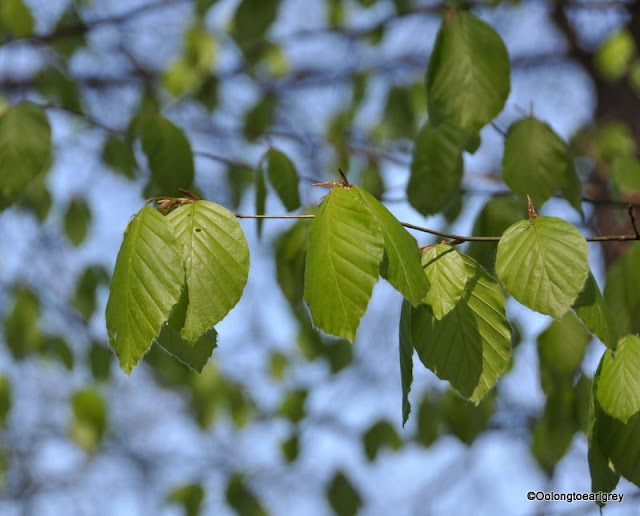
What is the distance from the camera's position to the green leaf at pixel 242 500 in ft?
8.56

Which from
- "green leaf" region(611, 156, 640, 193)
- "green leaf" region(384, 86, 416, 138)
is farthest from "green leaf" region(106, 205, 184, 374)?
"green leaf" region(384, 86, 416, 138)

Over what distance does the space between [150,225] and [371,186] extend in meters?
1.34

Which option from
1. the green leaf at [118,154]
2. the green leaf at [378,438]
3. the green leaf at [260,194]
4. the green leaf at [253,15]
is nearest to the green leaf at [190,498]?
the green leaf at [378,438]

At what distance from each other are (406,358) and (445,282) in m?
0.09

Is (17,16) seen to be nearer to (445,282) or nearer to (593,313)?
(445,282)

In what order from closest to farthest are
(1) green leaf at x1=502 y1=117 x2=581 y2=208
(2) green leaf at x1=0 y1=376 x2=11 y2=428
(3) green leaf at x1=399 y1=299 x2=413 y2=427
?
(3) green leaf at x1=399 y1=299 x2=413 y2=427, (1) green leaf at x1=502 y1=117 x2=581 y2=208, (2) green leaf at x1=0 y1=376 x2=11 y2=428

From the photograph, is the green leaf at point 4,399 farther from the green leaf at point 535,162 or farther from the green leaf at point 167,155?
the green leaf at point 535,162

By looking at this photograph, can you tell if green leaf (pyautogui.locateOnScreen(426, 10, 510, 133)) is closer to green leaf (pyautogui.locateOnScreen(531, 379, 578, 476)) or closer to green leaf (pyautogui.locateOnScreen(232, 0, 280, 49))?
green leaf (pyautogui.locateOnScreen(232, 0, 280, 49))

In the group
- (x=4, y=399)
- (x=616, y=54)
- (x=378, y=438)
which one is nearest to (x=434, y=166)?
(x=378, y=438)

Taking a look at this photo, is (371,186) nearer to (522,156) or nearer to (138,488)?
(522,156)

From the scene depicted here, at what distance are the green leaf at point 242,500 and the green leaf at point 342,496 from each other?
340 mm

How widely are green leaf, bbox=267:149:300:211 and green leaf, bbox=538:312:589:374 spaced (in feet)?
1.80

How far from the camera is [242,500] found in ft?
8.58

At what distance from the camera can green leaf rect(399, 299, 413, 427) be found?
0.75 metres
